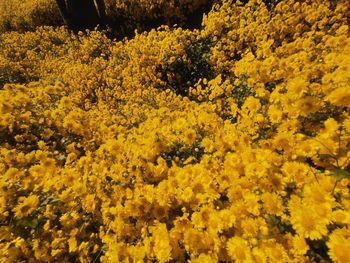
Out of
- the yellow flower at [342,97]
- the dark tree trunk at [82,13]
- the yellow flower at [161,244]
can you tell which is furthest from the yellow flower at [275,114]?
the dark tree trunk at [82,13]

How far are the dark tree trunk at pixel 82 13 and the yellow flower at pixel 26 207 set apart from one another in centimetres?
974

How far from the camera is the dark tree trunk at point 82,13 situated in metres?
11.8

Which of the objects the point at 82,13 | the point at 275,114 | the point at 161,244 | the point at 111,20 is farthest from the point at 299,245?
the point at 111,20

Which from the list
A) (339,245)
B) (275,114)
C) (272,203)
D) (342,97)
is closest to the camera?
(339,245)

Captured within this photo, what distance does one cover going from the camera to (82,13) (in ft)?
39.5

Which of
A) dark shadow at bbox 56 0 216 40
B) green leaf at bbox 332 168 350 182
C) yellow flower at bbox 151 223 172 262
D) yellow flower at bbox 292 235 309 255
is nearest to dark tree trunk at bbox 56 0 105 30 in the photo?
dark shadow at bbox 56 0 216 40

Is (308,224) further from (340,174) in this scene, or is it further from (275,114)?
(275,114)

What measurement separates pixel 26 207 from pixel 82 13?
1003 centimetres

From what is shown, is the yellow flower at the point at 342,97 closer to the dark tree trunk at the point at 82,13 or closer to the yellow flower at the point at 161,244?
the yellow flower at the point at 161,244

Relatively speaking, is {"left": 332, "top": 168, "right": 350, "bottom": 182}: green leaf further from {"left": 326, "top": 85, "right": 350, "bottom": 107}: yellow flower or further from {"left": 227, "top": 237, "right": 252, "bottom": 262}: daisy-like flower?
{"left": 227, "top": 237, "right": 252, "bottom": 262}: daisy-like flower

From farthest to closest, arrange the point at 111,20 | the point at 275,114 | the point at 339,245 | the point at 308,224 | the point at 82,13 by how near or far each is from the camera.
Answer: the point at 111,20
the point at 82,13
the point at 275,114
the point at 308,224
the point at 339,245

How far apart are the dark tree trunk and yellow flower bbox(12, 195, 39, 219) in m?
9.74

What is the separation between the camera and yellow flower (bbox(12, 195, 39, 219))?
3391 millimetres

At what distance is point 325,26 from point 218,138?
4.57 metres
